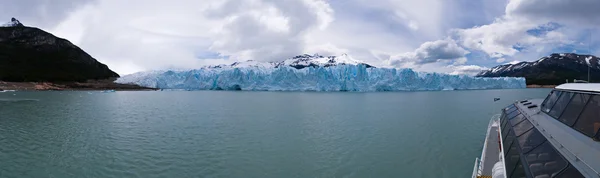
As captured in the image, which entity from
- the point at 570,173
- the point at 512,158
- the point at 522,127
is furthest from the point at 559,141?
the point at 522,127

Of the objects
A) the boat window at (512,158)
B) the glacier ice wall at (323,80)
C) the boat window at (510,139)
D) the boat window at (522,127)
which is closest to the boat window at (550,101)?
the boat window at (522,127)

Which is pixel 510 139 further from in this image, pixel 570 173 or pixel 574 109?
pixel 570 173

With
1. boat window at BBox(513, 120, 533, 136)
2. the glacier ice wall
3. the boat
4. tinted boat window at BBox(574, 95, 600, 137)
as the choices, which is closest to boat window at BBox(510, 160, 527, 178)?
the boat

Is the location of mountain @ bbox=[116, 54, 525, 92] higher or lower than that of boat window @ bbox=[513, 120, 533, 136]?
higher

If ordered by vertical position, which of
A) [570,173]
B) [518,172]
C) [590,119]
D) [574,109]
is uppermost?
[574,109]

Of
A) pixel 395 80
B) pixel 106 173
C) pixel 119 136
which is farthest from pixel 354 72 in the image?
pixel 106 173

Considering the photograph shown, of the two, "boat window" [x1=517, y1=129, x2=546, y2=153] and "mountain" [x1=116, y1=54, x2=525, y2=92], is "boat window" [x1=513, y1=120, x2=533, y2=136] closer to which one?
"boat window" [x1=517, y1=129, x2=546, y2=153]

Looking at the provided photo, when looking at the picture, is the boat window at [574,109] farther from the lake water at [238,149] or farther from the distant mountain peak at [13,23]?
the distant mountain peak at [13,23]

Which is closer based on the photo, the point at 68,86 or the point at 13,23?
the point at 68,86

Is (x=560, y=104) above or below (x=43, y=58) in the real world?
below
